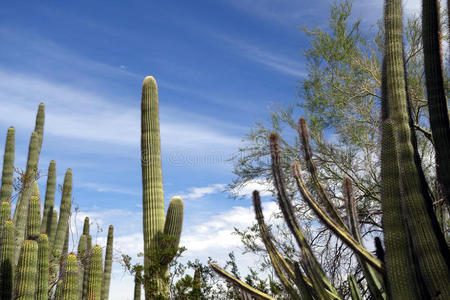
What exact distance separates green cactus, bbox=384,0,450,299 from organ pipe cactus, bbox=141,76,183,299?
163 inches

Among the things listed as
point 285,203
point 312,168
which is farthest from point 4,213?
point 312,168

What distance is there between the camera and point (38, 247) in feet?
22.8

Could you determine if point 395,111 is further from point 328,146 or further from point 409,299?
point 328,146

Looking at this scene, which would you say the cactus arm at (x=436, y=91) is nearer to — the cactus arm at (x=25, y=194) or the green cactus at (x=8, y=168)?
the cactus arm at (x=25, y=194)

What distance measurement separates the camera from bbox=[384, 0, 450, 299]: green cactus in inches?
127

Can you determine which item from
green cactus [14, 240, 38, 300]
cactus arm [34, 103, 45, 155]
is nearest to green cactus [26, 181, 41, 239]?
green cactus [14, 240, 38, 300]

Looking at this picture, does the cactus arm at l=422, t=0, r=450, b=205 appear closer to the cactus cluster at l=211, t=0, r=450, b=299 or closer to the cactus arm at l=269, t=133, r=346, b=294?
the cactus cluster at l=211, t=0, r=450, b=299

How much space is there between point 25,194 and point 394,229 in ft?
28.6

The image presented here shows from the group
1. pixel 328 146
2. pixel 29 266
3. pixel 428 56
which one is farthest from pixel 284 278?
pixel 328 146

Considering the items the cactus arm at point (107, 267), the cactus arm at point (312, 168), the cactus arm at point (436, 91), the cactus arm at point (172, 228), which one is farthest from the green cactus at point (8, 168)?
the cactus arm at point (436, 91)

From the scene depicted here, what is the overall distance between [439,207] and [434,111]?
2.15 metres

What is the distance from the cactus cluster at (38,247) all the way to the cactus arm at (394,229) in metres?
4.64

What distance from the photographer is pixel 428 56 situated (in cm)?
381

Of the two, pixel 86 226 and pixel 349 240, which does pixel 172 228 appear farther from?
pixel 86 226
